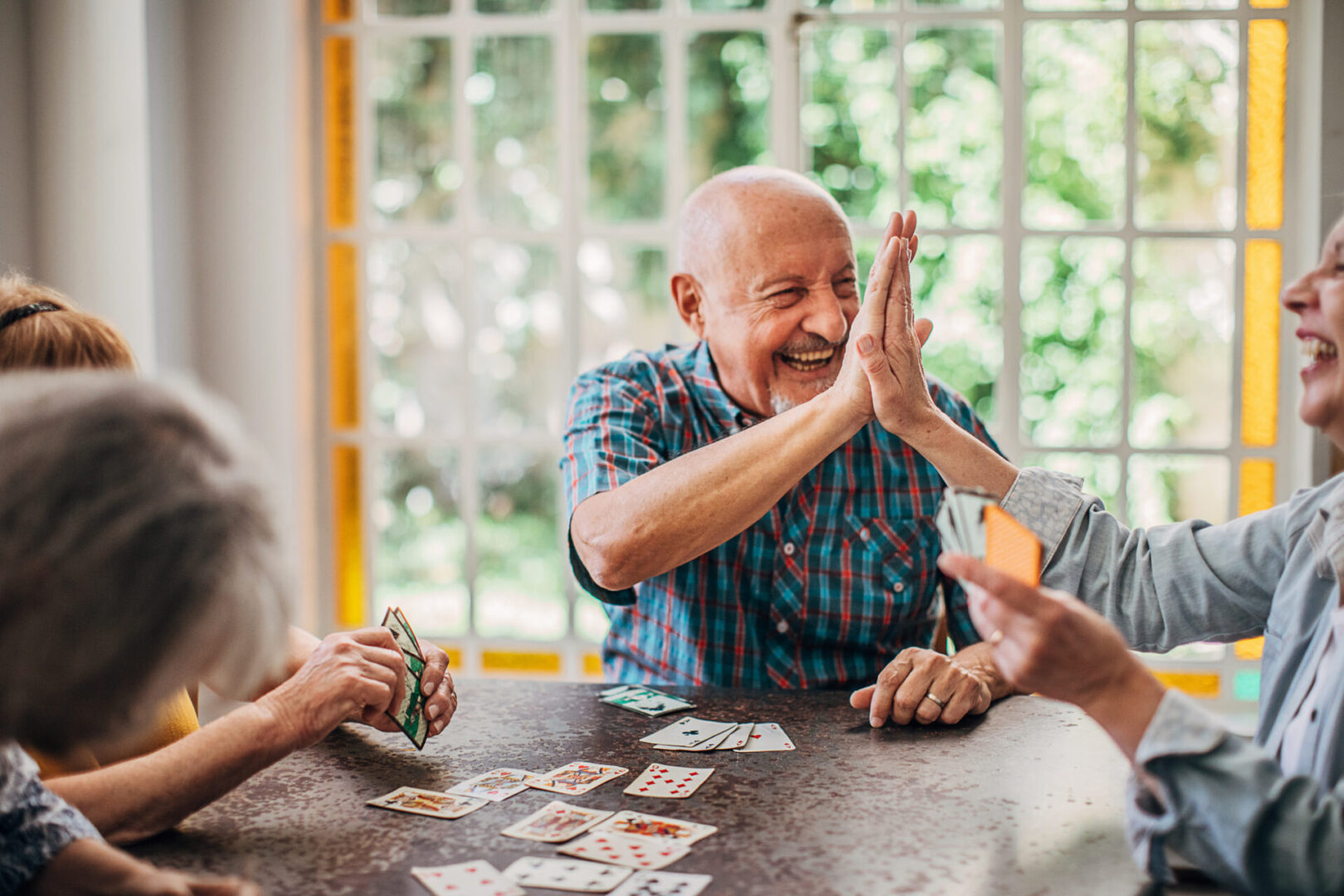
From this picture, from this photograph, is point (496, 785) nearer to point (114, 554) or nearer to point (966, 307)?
point (114, 554)

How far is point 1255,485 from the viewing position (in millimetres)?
3209

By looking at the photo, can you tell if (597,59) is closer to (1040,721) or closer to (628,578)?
(628,578)

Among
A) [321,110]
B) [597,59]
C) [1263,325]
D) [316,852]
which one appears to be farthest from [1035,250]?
[316,852]

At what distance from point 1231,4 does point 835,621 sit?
2478 mm

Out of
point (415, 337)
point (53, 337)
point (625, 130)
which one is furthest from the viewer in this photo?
point (415, 337)

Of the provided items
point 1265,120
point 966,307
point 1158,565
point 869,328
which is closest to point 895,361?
point 869,328

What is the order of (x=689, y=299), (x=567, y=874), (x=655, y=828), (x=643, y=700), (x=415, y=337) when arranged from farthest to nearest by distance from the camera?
(x=415, y=337) < (x=689, y=299) < (x=643, y=700) < (x=655, y=828) < (x=567, y=874)

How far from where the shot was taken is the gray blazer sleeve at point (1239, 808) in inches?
37.0

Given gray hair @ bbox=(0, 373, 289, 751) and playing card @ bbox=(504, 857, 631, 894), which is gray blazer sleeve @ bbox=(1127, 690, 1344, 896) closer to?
playing card @ bbox=(504, 857, 631, 894)

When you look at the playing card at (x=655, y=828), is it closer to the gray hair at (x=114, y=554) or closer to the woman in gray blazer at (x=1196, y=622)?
the woman in gray blazer at (x=1196, y=622)

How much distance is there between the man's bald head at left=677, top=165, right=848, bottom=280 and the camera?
207 centimetres

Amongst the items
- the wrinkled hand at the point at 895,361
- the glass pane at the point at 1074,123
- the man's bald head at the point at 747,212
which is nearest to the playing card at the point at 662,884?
the wrinkled hand at the point at 895,361

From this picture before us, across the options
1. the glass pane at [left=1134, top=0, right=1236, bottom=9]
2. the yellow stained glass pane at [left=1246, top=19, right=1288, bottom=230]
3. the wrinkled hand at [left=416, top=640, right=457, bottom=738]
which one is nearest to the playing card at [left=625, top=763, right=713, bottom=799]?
the wrinkled hand at [left=416, top=640, right=457, bottom=738]

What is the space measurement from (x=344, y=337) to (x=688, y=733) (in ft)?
7.92
